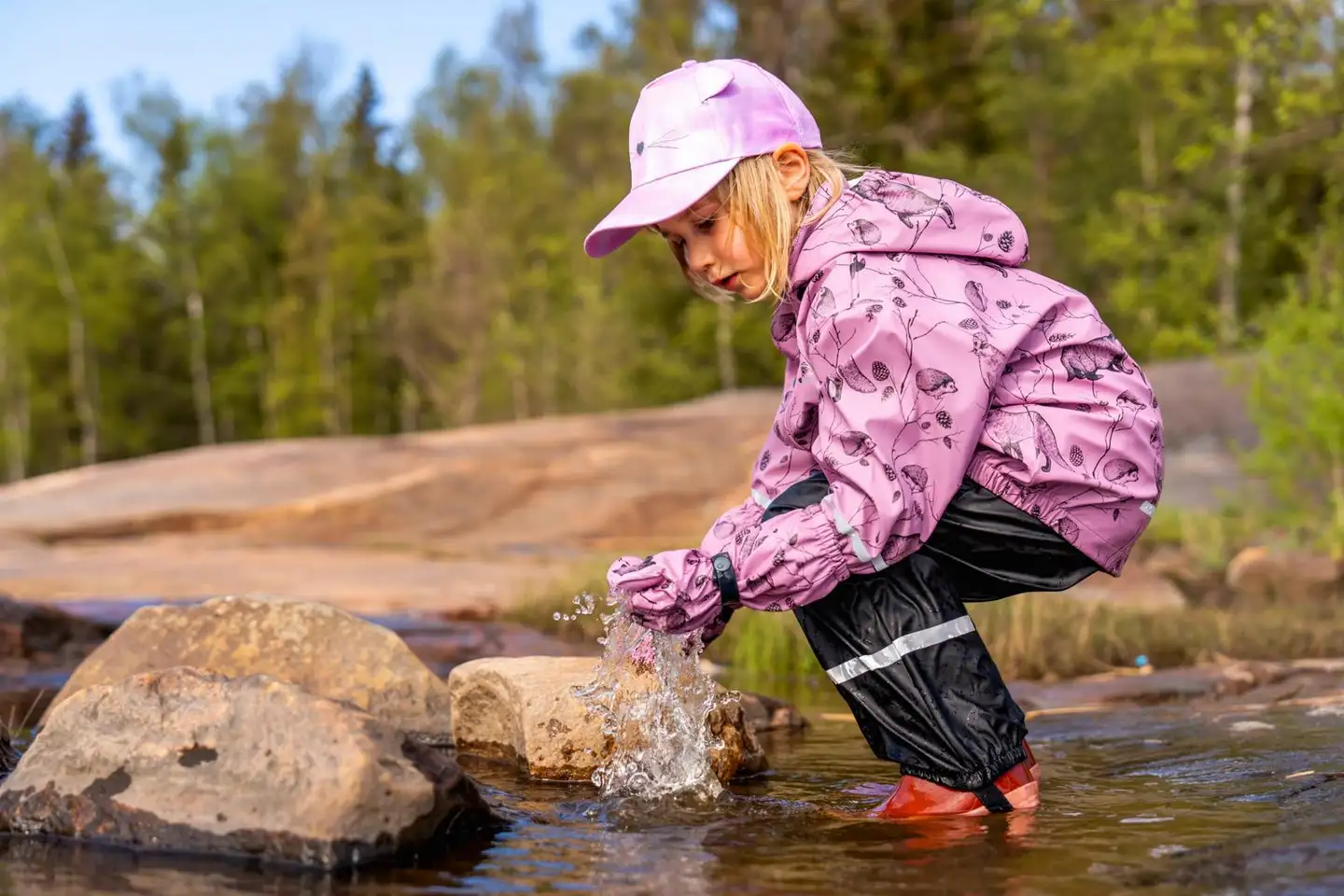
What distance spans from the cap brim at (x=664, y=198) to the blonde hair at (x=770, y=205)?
48 millimetres

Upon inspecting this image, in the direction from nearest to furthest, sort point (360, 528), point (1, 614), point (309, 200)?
point (1, 614)
point (360, 528)
point (309, 200)

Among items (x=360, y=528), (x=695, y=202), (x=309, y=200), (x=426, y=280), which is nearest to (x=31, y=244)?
(x=309, y=200)

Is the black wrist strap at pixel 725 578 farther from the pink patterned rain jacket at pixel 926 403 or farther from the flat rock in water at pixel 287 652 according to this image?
the flat rock in water at pixel 287 652

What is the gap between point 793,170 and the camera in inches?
123

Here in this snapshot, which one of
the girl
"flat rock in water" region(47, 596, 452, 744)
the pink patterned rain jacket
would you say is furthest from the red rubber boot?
"flat rock in water" region(47, 596, 452, 744)

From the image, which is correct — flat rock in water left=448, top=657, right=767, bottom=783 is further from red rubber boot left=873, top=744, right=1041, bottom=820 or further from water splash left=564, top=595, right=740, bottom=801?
red rubber boot left=873, top=744, right=1041, bottom=820

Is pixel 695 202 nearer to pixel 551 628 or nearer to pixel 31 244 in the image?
pixel 551 628

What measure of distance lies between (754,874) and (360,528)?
10140 mm

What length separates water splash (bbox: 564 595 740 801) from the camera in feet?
11.1

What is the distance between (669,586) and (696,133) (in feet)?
3.05

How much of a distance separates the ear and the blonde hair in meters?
0.02

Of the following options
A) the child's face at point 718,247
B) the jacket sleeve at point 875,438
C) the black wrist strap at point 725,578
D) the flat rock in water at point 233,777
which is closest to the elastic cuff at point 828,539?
the jacket sleeve at point 875,438

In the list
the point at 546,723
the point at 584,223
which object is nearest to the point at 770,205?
the point at 546,723

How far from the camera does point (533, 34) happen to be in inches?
1656
